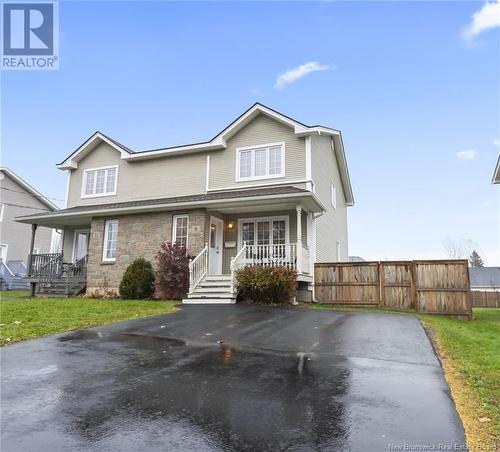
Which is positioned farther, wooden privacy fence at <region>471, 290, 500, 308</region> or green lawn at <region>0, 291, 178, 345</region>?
wooden privacy fence at <region>471, 290, 500, 308</region>

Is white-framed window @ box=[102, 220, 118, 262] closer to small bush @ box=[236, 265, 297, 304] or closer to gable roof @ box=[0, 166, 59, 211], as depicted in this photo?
small bush @ box=[236, 265, 297, 304]

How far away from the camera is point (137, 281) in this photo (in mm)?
14461

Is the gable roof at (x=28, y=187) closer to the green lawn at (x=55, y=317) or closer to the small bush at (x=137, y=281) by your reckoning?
the small bush at (x=137, y=281)

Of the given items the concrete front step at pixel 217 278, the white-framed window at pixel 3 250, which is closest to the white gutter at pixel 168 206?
the concrete front step at pixel 217 278

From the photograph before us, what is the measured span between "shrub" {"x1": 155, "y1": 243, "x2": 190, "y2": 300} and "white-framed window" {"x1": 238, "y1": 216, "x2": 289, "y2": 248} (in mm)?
2852

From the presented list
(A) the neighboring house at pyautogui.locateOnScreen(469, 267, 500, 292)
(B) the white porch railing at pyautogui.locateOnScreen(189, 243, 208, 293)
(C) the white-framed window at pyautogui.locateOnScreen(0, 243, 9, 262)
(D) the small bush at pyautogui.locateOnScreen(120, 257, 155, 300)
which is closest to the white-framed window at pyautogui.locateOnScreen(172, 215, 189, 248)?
(B) the white porch railing at pyautogui.locateOnScreen(189, 243, 208, 293)

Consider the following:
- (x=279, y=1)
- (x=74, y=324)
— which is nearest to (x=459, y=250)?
(x=279, y=1)

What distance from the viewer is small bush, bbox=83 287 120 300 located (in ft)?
51.4

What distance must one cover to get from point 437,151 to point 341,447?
73.8 feet

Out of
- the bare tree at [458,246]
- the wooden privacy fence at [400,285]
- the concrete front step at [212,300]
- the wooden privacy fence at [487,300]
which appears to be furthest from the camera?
the bare tree at [458,246]

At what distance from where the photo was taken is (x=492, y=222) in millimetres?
35750

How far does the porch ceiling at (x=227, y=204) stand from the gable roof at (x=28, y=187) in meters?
11.3

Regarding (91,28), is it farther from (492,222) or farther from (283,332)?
(492,222)

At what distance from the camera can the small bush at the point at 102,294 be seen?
15664 millimetres
